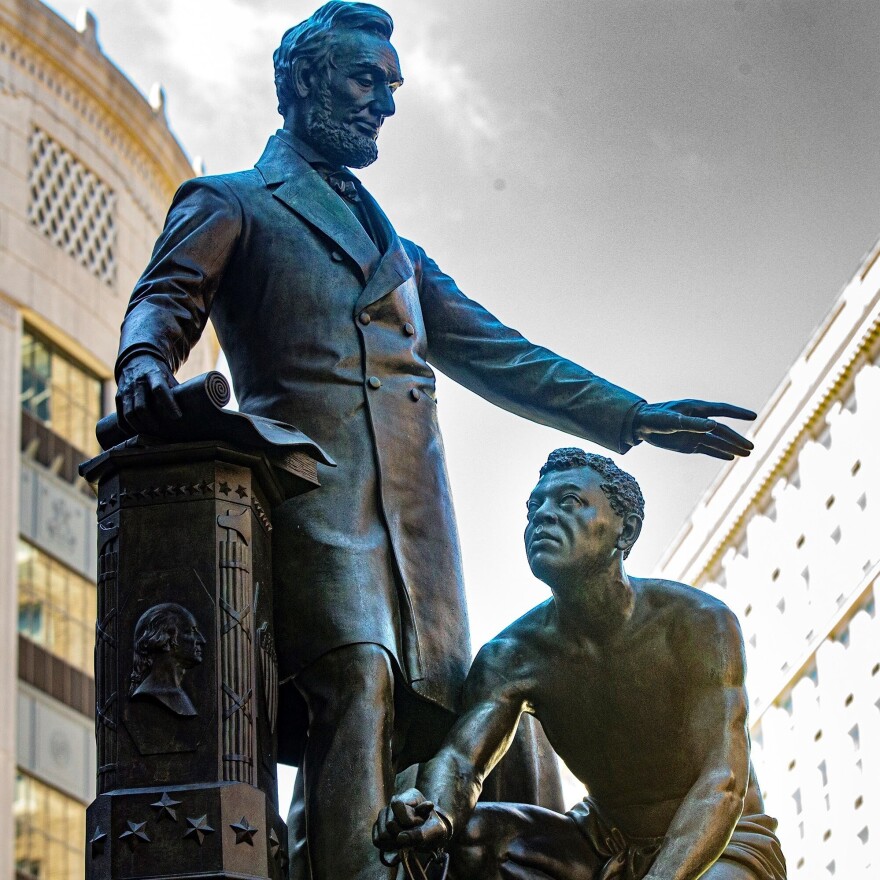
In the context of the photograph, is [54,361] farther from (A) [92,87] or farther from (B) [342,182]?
(B) [342,182]

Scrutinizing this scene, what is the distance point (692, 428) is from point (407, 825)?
2095 millimetres

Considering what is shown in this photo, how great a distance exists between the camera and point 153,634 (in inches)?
285

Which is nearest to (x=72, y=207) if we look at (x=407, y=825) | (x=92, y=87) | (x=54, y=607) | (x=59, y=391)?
(x=92, y=87)

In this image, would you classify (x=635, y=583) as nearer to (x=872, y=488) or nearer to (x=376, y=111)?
(x=376, y=111)

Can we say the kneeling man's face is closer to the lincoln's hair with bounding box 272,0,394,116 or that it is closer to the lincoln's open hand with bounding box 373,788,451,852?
the lincoln's open hand with bounding box 373,788,451,852

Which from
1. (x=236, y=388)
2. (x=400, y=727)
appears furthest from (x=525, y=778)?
(x=236, y=388)

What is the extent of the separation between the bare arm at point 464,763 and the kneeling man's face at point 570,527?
1.31 ft

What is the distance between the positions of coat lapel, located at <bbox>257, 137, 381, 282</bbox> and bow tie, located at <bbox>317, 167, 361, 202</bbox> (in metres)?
0.07

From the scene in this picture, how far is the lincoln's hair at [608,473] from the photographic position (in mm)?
7977

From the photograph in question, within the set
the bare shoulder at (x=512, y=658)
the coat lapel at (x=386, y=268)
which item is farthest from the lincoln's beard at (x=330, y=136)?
the bare shoulder at (x=512, y=658)

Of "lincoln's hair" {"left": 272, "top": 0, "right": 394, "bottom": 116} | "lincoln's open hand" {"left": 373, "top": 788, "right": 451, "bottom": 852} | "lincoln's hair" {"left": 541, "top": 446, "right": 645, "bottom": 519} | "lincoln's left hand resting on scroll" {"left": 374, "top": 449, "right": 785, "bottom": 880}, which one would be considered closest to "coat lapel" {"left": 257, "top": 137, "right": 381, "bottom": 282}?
"lincoln's hair" {"left": 272, "top": 0, "right": 394, "bottom": 116}

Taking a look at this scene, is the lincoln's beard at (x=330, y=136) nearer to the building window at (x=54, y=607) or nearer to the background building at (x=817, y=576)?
the building window at (x=54, y=607)

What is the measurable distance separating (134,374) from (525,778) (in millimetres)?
2145

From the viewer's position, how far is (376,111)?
8781 millimetres
